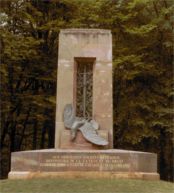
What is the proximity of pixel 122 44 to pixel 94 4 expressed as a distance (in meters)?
2.00

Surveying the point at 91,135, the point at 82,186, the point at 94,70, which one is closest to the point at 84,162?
the point at 91,135

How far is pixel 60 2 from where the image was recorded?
1858 centimetres

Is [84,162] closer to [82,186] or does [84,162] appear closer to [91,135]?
[91,135]

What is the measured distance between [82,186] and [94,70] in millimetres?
4324

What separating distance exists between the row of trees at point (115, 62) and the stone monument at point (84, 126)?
388 cm

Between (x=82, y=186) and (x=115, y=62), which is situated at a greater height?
(x=115, y=62)

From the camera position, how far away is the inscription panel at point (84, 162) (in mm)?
10367

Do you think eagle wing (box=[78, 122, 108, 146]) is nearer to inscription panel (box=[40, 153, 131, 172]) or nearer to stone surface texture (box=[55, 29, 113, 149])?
stone surface texture (box=[55, 29, 113, 149])

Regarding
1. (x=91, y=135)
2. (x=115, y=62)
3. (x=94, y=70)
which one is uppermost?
(x=115, y=62)

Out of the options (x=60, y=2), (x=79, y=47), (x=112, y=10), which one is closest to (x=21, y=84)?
(x=60, y=2)

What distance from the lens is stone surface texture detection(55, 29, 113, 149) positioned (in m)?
12.1

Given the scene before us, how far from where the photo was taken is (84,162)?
34.2 ft

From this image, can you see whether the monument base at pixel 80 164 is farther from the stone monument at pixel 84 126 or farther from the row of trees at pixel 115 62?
the row of trees at pixel 115 62

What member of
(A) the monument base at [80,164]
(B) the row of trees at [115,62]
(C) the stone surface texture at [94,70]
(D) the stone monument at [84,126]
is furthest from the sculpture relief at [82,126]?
(B) the row of trees at [115,62]
